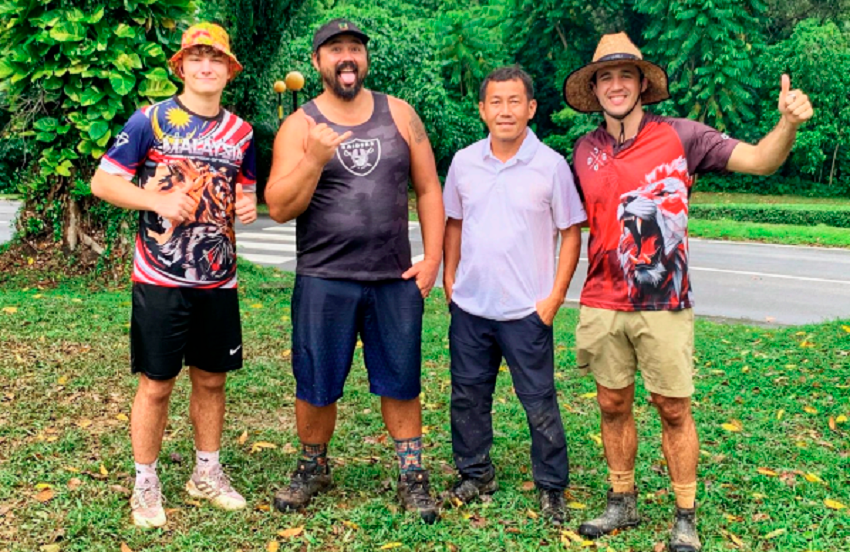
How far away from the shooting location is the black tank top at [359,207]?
3422 mm

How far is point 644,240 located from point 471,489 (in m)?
1.45

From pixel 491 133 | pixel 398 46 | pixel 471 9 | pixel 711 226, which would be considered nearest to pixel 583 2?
pixel 471 9

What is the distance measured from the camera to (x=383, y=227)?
3.47 meters

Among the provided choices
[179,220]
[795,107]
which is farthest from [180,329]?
[795,107]

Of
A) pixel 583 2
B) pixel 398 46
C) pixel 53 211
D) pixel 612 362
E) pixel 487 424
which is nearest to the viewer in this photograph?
pixel 612 362

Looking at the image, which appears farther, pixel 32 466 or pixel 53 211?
pixel 53 211

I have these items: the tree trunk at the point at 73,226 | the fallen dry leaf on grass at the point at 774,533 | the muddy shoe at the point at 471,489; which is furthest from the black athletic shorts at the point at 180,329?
the tree trunk at the point at 73,226

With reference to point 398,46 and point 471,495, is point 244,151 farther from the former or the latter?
point 398,46

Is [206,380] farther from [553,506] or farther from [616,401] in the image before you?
[616,401]

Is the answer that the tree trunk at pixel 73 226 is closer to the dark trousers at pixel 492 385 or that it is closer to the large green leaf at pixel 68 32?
the large green leaf at pixel 68 32

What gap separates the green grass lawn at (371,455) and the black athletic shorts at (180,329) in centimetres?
70

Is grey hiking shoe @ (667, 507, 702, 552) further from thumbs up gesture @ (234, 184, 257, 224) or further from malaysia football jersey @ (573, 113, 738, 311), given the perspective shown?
thumbs up gesture @ (234, 184, 257, 224)

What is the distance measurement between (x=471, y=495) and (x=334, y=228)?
143 cm

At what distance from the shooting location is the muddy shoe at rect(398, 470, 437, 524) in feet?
11.9
